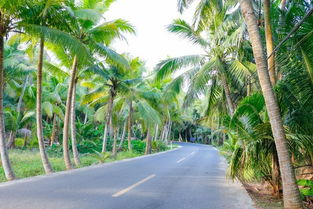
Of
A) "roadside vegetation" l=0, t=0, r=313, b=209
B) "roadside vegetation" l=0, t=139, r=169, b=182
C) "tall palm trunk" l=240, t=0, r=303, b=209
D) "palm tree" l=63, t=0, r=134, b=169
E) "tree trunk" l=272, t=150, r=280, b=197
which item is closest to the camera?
"tall palm trunk" l=240, t=0, r=303, b=209

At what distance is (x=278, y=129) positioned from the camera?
5.18 meters

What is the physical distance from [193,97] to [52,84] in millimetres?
19858

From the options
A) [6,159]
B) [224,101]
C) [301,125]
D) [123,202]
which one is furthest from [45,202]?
[224,101]

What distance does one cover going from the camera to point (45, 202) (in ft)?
17.3

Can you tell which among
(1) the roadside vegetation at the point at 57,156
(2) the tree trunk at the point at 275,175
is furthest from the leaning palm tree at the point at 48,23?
(2) the tree trunk at the point at 275,175

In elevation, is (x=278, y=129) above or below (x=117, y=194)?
above

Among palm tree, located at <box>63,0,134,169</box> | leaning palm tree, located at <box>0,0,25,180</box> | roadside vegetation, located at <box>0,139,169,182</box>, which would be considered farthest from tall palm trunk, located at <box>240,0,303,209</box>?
roadside vegetation, located at <box>0,139,169,182</box>

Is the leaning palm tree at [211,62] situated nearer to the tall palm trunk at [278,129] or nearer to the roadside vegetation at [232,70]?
the roadside vegetation at [232,70]

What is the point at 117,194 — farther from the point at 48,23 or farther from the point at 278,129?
the point at 48,23

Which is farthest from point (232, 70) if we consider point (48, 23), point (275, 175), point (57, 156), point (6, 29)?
point (57, 156)

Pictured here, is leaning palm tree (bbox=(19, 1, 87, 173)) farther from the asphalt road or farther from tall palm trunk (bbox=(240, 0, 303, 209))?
tall palm trunk (bbox=(240, 0, 303, 209))

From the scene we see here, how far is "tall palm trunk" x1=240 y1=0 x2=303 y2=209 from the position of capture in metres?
5.02

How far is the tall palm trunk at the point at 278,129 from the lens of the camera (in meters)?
5.02

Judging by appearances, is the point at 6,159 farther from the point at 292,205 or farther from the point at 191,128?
the point at 191,128
